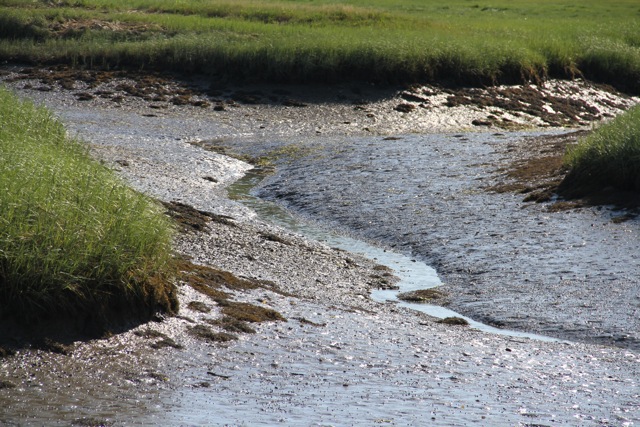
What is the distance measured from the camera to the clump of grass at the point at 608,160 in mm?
13094

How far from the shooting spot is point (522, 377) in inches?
273

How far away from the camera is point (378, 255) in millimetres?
11945

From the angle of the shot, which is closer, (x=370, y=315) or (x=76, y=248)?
(x=76, y=248)

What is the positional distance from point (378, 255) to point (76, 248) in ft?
19.1

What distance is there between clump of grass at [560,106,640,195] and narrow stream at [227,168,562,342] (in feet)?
11.7

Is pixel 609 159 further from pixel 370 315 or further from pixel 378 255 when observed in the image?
pixel 370 315

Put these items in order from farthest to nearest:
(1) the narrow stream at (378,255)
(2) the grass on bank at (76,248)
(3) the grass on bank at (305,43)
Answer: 1. (3) the grass on bank at (305,43)
2. (1) the narrow stream at (378,255)
3. (2) the grass on bank at (76,248)

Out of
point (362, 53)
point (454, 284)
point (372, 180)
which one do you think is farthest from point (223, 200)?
point (362, 53)

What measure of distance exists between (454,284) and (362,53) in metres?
15.3

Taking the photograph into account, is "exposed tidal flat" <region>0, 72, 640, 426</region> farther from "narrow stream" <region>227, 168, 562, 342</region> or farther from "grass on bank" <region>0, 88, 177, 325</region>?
"grass on bank" <region>0, 88, 177, 325</region>

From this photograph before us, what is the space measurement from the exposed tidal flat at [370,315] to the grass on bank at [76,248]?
1.02ft

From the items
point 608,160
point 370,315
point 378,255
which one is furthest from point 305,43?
point 370,315

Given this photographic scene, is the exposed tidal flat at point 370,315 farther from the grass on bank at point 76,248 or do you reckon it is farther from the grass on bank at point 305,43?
the grass on bank at point 305,43

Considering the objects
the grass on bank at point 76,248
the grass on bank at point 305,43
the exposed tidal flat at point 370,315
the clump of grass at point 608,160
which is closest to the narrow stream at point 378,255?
the exposed tidal flat at point 370,315
